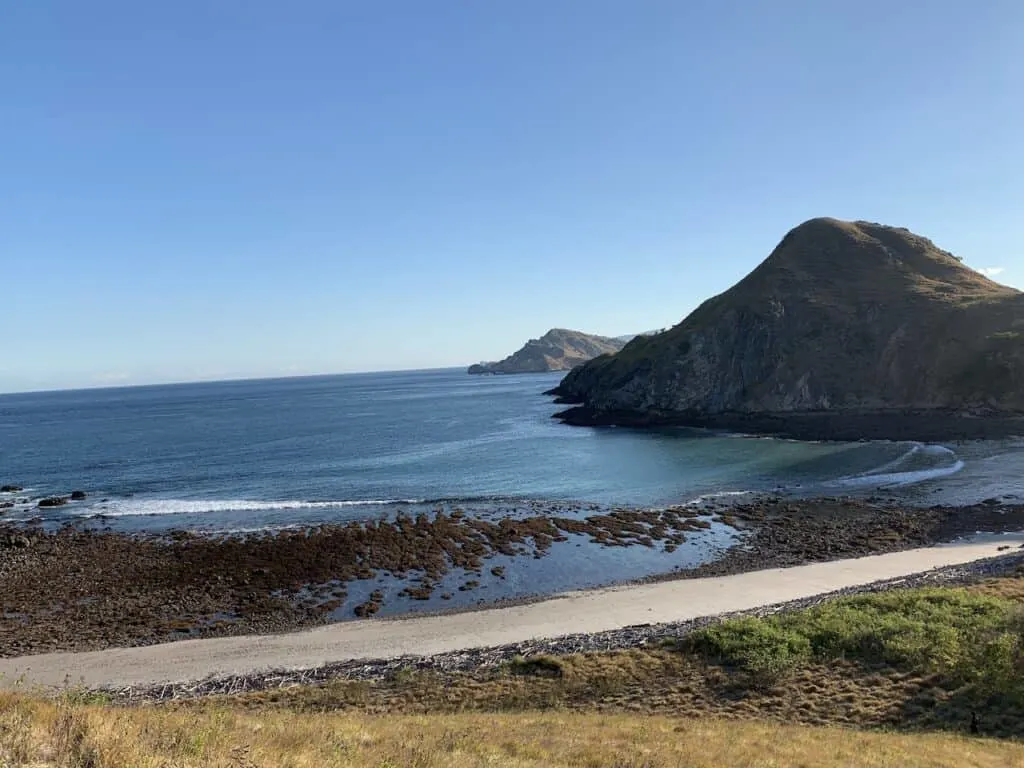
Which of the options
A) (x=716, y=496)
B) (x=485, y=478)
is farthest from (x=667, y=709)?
(x=485, y=478)

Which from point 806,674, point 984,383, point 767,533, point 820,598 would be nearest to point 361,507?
point 767,533

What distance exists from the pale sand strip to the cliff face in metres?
56.1

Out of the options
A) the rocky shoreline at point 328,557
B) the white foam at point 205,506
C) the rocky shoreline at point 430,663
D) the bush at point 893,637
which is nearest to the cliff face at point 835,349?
the rocky shoreline at point 328,557

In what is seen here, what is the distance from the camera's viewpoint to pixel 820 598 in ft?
89.8

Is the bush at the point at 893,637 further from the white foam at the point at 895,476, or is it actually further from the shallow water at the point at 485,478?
the white foam at the point at 895,476

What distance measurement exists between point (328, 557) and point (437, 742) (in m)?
29.3

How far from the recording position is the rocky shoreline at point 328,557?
101ft

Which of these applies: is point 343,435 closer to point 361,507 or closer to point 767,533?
point 361,507

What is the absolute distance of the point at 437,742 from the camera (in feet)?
40.8

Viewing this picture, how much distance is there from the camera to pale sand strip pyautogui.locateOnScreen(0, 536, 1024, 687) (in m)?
23.9

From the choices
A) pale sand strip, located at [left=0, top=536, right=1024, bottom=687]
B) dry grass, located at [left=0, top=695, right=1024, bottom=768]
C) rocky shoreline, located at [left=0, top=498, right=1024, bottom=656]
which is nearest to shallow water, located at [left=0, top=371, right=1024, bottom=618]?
rocky shoreline, located at [left=0, top=498, right=1024, bottom=656]

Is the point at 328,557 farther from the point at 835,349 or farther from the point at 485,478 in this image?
the point at 835,349

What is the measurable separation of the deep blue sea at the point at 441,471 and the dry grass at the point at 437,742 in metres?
37.6

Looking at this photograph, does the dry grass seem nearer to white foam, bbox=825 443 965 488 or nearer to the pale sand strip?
the pale sand strip
